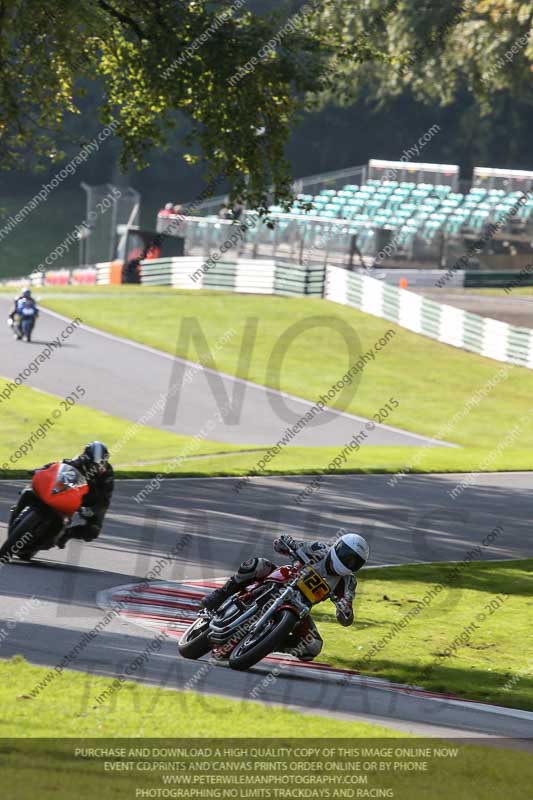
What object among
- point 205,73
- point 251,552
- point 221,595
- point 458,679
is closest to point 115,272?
point 205,73

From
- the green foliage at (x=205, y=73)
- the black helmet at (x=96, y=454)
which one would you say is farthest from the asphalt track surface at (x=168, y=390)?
the black helmet at (x=96, y=454)

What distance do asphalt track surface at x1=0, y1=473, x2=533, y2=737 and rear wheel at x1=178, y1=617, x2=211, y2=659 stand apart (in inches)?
4.4

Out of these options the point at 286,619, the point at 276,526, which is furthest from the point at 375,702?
the point at 276,526

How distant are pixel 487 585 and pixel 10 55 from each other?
397 inches

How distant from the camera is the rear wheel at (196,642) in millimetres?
10008

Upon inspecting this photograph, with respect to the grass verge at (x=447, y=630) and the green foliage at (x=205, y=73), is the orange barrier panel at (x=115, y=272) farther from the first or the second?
the grass verge at (x=447, y=630)

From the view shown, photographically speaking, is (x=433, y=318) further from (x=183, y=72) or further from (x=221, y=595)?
(x=221, y=595)

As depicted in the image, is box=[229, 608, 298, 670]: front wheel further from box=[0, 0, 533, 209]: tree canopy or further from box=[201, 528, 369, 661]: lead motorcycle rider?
box=[0, 0, 533, 209]: tree canopy

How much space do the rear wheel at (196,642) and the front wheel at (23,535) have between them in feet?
10.5

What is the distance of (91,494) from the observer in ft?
43.0

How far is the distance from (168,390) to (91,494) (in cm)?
1848

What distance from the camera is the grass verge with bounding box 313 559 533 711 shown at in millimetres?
10508

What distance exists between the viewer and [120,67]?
22000 mm

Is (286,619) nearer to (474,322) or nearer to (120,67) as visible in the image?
(120,67)
